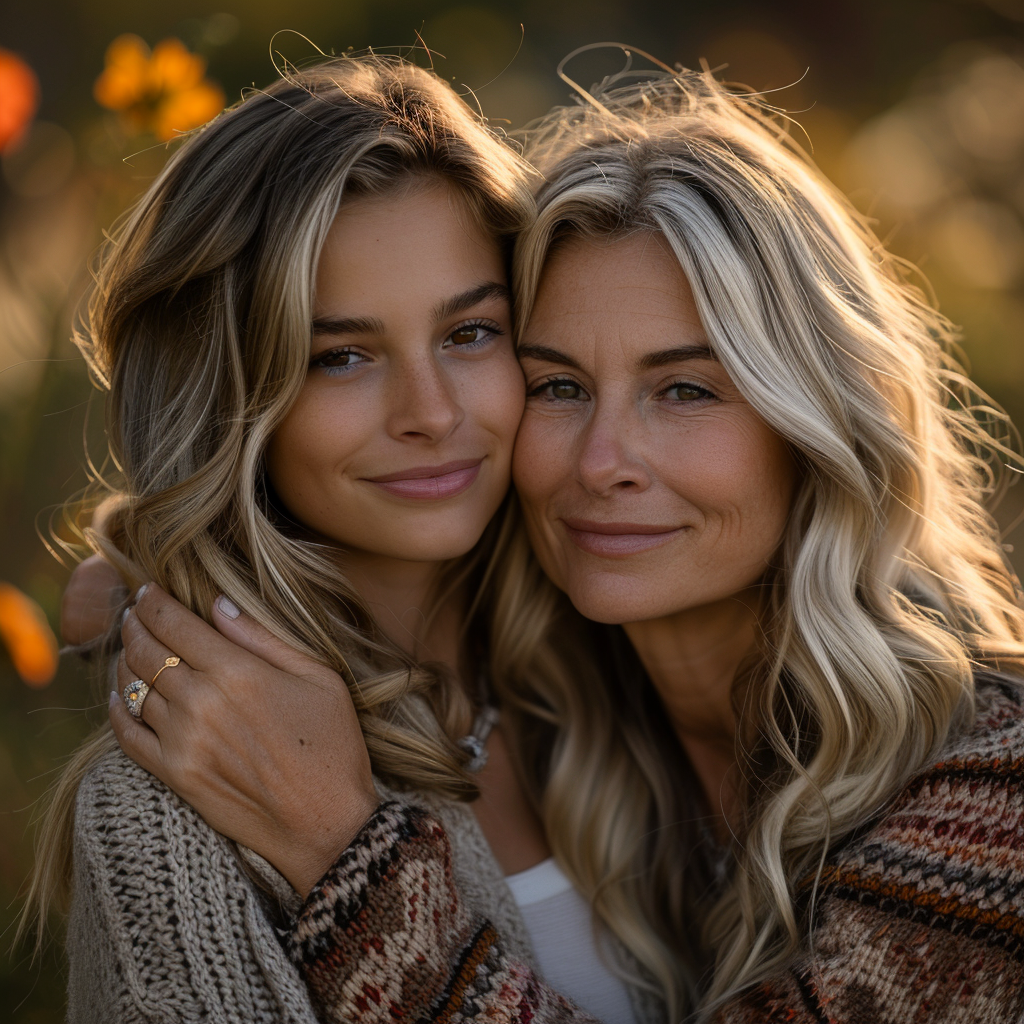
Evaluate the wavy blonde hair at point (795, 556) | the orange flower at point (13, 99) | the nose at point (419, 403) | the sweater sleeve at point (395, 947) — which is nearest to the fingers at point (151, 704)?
the sweater sleeve at point (395, 947)

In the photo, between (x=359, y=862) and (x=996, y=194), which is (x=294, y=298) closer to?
(x=359, y=862)

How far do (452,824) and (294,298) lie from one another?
1.25 meters

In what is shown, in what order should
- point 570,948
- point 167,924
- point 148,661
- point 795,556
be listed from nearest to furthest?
1. point 167,924
2. point 148,661
3. point 795,556
4. point 570,948

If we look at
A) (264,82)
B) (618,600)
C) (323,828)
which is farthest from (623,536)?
(264,82)

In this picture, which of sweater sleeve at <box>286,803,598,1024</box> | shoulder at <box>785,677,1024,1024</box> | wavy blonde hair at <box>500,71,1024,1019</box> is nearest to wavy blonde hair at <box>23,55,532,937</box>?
sweater sleeve at <box>286,803,598,1024</box>

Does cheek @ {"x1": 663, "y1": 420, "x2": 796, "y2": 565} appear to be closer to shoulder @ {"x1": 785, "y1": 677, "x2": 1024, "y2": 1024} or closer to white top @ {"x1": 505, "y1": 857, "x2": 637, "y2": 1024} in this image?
shoulder @ {"x1": 785, "y1": 677, "x2": 1024, "y2": 1024}

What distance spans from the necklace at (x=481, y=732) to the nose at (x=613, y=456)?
2.50ft

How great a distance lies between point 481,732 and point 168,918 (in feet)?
3.25

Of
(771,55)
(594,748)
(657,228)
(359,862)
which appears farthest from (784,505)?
(771,55)

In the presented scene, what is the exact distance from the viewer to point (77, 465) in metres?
2.77

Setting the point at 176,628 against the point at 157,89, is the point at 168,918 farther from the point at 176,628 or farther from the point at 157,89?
the point at 157,89

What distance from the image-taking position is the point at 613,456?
2.12 meters

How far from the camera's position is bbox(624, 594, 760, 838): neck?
2443 mm

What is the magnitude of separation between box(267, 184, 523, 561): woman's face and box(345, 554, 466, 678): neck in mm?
179
